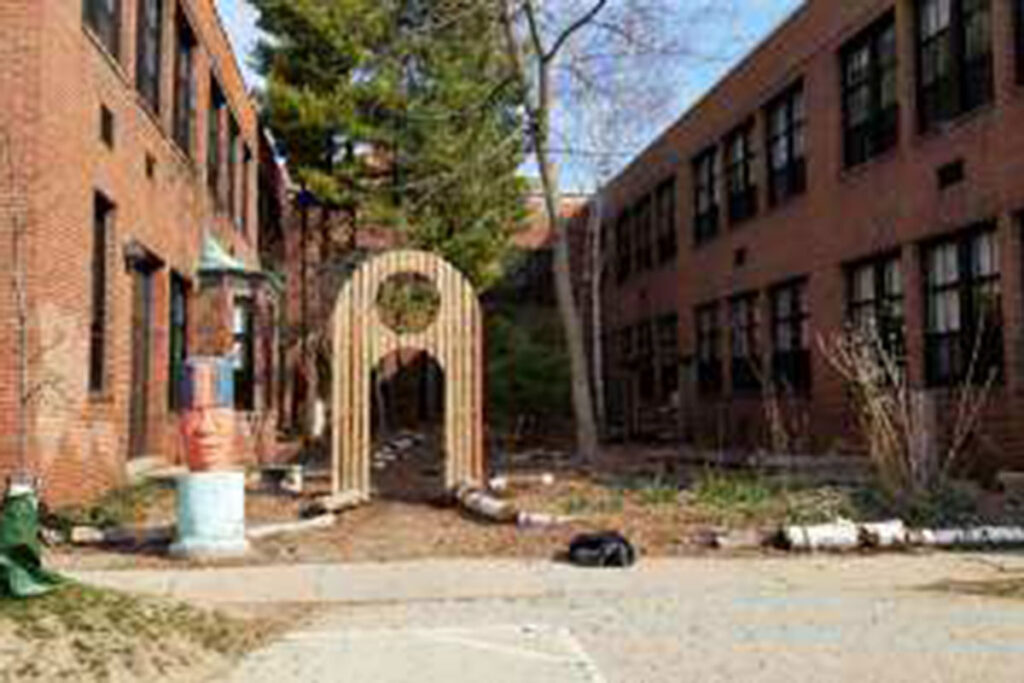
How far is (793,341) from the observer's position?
93.1 ft

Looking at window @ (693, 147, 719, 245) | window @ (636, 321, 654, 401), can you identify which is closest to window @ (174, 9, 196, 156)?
window @ (693, 147, 719, 245)

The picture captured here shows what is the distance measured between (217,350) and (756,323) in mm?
12795

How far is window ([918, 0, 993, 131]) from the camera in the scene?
66.3 ft

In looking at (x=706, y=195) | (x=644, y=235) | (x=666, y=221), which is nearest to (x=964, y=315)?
(x=706, y=195)

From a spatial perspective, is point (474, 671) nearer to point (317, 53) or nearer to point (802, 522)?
point (802, 522)

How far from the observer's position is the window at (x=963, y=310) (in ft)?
64.9

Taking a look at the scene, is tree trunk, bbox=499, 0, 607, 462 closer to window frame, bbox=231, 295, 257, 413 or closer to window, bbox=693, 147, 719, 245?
window frame, bbox=231, 295, 257, 413

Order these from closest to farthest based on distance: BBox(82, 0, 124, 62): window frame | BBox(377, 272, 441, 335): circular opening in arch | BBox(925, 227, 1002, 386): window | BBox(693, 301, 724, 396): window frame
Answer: BBox(82, 0, 124, 62): window frame < BBox(925, 227, 1002, 386): window < BBox(377, 272, 441, 335): circular opening in arch < BBox(693, 301, 724, 396): window frame

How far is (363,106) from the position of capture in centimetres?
3328

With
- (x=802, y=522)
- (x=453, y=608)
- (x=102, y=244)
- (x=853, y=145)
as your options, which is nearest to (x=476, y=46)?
(x=853, y=145)

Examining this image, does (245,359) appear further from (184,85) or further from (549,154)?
(549,154)

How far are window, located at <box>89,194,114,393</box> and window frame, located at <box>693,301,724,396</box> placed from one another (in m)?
19.4

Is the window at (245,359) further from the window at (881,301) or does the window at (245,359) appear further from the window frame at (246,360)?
the window at (881,301)

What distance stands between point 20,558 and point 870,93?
63.8 ft
